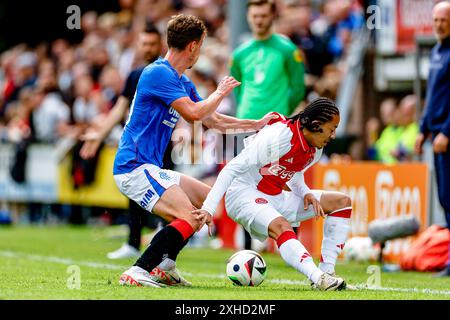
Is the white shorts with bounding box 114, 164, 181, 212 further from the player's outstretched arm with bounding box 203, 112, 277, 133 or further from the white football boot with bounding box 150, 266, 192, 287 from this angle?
the player's outstretched arm with bounding box 203, 112, 277, 133

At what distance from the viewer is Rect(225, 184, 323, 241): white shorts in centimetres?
792

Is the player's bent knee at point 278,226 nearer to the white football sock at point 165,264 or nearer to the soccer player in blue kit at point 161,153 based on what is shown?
the soccer player in blue kit at point 161,153

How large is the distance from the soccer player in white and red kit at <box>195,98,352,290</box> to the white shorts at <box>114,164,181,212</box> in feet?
1.17


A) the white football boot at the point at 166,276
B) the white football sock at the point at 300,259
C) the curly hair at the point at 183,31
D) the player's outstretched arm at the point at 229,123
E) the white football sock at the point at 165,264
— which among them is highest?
the curly hair at the point at 183,31

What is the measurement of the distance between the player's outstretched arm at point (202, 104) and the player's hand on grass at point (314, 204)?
3.36 ft

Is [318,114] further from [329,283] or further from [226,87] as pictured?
[329,283]

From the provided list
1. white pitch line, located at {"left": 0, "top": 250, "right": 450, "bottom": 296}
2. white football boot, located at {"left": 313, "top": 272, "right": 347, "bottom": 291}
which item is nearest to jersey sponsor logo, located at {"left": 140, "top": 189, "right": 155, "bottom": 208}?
white football boot, located at {"left": 313, "top": 272, "right": 347, "bottom": 291}

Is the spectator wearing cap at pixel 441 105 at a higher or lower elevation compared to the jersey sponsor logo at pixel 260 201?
higher

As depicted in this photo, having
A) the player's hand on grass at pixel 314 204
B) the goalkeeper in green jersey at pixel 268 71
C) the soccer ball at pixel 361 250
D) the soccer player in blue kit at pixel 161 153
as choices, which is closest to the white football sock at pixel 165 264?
the soccer player in blue kit at pixel 161 153

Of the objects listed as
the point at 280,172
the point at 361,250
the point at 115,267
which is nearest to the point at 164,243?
the point at 280,172

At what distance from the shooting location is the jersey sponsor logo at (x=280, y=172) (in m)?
8.03

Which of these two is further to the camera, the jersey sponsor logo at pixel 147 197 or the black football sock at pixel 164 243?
the jersey sponsor logo at pixel 147 197

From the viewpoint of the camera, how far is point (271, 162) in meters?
7.96

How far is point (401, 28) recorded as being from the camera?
15477mm
